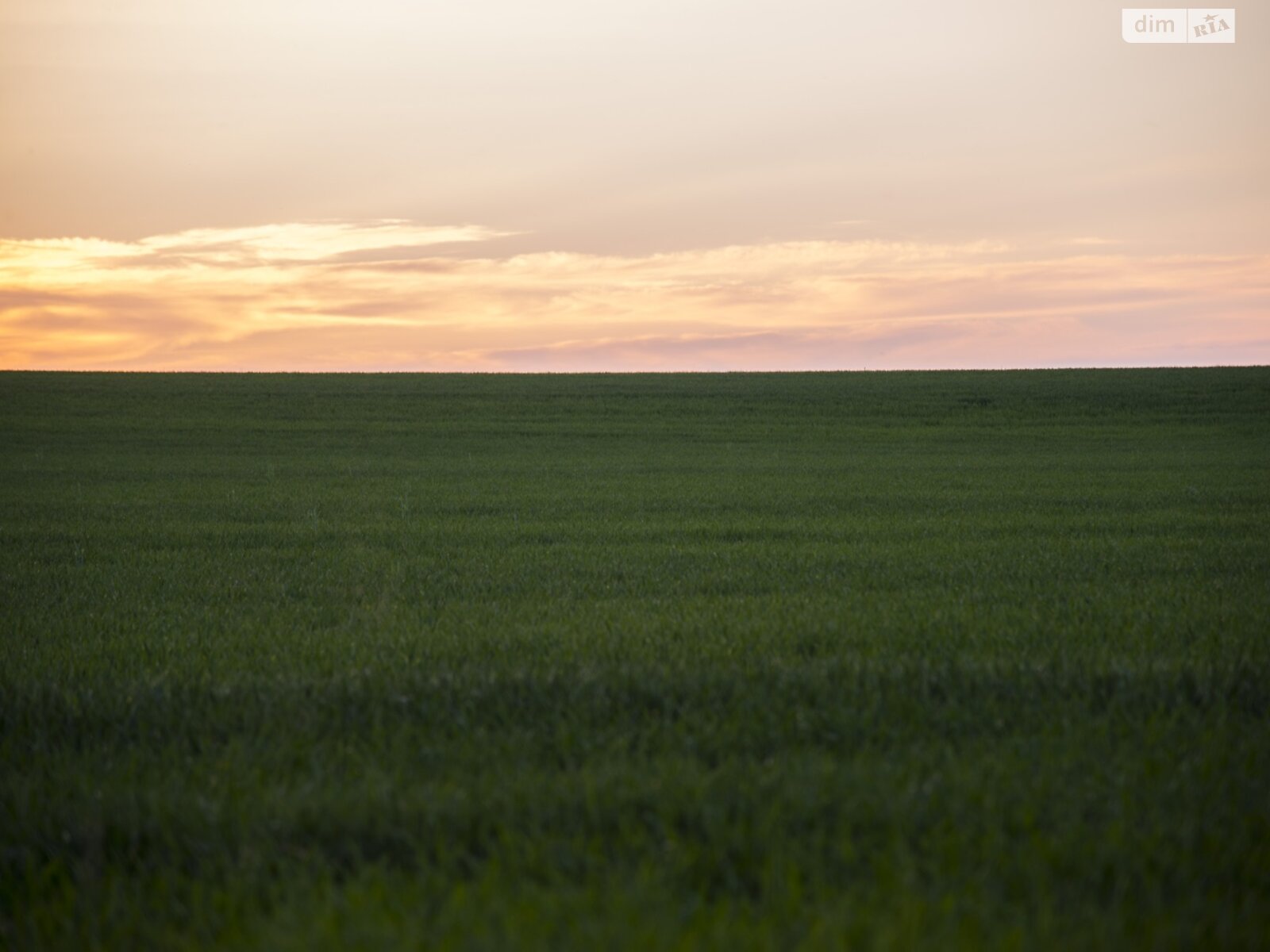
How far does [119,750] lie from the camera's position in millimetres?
4500

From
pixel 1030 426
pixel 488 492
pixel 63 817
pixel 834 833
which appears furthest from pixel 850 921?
pixel 1030 426

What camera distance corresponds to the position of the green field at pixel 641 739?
2.90 meters

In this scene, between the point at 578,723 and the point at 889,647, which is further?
the point at 889,647

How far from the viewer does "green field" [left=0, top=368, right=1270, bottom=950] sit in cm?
290

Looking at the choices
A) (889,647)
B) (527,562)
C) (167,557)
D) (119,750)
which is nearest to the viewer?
(119,750)

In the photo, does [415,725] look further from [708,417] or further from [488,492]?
[708,417]

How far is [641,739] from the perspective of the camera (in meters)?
4.26

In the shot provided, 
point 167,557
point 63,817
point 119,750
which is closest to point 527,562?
point 167,557

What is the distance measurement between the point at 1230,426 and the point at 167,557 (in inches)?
1458

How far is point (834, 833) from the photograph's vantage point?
3.32 meters

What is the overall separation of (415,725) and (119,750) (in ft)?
4.61

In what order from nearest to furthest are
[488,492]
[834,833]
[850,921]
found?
[850,921], [834,833], [488,492]

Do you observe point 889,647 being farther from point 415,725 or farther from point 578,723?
point 415,725

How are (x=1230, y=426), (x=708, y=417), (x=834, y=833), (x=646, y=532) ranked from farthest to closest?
(x=708, y=417), (x=1230, y=426), (x=646, y=532), (x=834, y=833)
